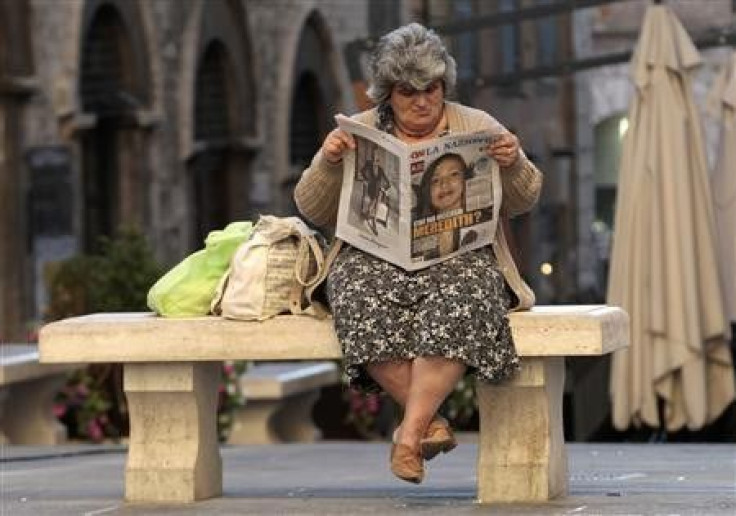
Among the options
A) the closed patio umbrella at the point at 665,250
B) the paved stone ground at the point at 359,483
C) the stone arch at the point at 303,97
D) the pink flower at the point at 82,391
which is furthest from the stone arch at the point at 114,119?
the paved stone ground at the point at 359,483

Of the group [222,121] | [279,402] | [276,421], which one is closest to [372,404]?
[276,421]

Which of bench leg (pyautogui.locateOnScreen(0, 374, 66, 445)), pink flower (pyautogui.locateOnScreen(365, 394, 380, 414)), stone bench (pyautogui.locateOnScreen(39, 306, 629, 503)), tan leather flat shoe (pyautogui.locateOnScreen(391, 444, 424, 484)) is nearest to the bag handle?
stone bench (pyautogui.locateOnScreen(39, 306, 629, 503))

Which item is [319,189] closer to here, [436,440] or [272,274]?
[272,274]

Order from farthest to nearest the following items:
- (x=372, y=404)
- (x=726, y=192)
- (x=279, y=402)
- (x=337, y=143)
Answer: (x=372, y=404), (x=279, y=402), (x=726, y=192), (x=337, y=143)

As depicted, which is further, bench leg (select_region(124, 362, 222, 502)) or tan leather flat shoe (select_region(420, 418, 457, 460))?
bench leg (select_region(124, 362, 222, 502))

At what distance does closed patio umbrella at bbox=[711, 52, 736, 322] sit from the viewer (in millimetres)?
14484

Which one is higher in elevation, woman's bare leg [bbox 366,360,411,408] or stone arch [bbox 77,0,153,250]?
stone arch [bbox 77,0,153,250]

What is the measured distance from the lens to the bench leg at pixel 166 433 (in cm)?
817

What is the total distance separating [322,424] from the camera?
1844cm

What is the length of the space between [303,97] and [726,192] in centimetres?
1135

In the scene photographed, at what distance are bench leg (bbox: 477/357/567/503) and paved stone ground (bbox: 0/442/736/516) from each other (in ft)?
0.36

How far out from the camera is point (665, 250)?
1441cm

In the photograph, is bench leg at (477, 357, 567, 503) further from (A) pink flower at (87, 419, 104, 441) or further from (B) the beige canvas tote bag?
(A) pink flower at (87, 419, 104, 441)

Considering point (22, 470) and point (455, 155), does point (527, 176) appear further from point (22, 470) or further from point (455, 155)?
point (22, 470)
